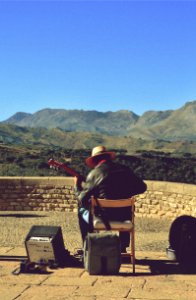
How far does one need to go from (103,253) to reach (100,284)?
18.5 inches

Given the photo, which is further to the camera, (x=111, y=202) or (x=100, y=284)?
(x=111, y=202)

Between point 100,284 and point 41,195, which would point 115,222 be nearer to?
point 100,284

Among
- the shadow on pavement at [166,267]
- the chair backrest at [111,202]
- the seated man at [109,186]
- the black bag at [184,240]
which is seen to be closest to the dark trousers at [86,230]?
the seated man at [109,186]

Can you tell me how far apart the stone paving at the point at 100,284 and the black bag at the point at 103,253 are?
103mm

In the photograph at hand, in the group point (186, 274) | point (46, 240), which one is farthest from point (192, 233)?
point (46, 240)

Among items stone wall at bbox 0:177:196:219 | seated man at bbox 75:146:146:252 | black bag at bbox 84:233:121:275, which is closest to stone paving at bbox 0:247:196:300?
black bag at bbox 84:233:121:275

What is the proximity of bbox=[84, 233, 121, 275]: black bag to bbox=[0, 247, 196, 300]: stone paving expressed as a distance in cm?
10

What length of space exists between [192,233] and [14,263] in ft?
7.55

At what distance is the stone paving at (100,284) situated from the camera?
589cm

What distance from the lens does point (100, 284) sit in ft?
20.8

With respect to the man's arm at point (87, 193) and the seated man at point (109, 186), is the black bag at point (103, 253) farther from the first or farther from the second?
the man's arm at point (87, 193)

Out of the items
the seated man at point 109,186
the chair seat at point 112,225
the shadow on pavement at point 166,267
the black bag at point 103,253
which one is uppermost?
the seated man at point 109,186

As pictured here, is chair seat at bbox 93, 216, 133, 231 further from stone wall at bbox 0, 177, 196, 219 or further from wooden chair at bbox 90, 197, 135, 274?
stone wall at bbox 0, 177, 196, 219

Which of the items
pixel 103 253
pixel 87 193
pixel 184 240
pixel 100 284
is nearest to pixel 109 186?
pixel 87 193
